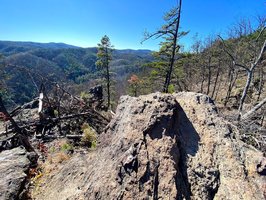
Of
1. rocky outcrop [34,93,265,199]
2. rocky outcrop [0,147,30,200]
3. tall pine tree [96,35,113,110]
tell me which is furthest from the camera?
tall pine tree [96,35,113,110]

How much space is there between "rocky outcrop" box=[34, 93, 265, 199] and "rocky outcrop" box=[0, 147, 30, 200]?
358 millimetres

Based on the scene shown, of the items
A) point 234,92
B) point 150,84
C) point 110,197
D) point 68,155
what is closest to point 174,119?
point 110,197

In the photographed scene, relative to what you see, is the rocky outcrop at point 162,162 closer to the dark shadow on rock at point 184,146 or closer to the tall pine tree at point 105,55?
the dark shadow on rock at point 184,146

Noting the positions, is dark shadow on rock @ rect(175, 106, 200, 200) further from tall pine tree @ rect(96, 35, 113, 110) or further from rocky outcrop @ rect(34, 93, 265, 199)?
tall pine tree @ rect(96, 35, 113, 110)

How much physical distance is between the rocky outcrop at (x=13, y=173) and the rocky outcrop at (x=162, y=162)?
1.18 feet

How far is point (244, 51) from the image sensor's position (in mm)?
21188

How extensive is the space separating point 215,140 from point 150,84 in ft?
68.3

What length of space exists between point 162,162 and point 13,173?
249 centimetres

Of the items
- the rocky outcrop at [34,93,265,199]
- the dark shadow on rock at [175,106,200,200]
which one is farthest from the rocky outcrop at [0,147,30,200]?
the dark shadow on rock at [175,106,200,200]

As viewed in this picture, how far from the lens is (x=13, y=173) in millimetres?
3395

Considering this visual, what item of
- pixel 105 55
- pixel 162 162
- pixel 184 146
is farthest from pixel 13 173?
pixel 105 55

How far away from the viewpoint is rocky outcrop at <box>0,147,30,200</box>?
3.05 meters

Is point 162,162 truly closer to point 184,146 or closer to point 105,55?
point 184,146

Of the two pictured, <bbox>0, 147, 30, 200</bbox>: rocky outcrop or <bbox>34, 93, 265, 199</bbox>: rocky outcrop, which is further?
<bbox>0, 147, 30, 200</bbox>: rocky outcrop
